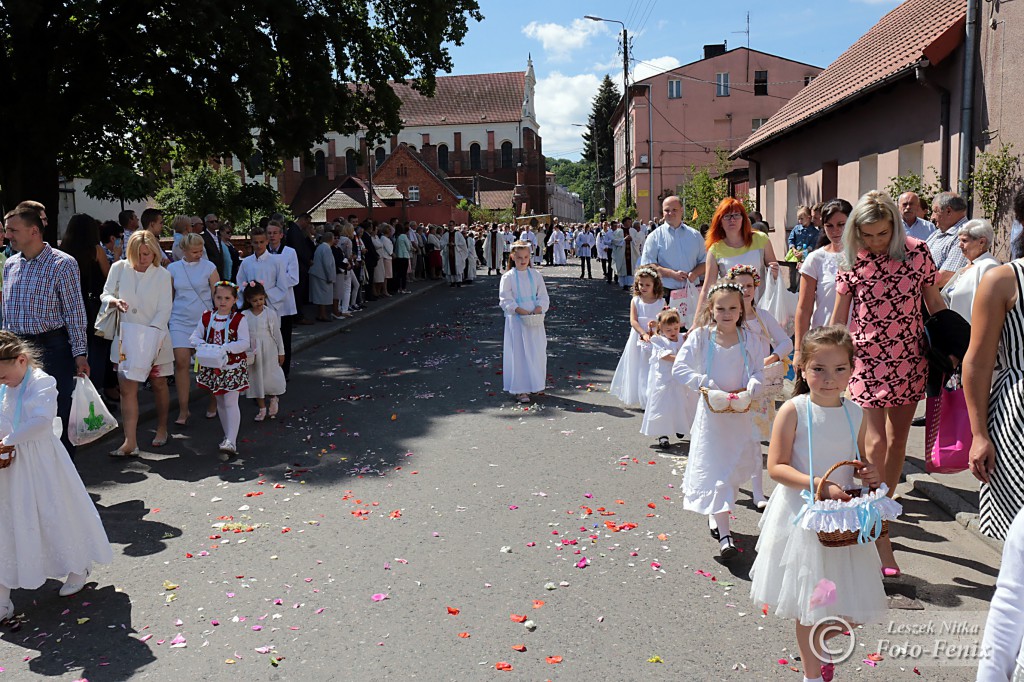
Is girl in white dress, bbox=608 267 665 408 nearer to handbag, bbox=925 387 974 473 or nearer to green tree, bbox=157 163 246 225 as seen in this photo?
handbag, bbox=925 387 974 473

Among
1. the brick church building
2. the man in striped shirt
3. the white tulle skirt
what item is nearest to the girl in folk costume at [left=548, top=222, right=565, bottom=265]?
the man in striped shirt

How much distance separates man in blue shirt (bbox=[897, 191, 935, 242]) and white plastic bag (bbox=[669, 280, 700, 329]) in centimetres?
220

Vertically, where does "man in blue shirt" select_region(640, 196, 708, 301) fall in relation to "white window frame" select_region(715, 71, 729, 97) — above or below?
below

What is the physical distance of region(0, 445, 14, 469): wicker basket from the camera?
462 cm

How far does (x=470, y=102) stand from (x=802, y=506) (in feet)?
331

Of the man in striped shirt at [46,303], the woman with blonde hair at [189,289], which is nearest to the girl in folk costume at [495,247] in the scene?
the woman with blonde hair at [189,289]

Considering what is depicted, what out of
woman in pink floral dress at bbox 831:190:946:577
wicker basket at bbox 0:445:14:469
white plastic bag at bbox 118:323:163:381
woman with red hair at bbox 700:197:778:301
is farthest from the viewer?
white plastic bag at bbox 118:323:163:381

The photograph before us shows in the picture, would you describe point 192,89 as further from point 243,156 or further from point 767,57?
point 767,57

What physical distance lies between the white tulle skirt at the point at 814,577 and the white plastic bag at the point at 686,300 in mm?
5703

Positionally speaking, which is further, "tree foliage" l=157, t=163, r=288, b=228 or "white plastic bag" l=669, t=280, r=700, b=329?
"tree foliage" l=157, t=163, r=288, b=228

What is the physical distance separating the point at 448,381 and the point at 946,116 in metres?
8.83

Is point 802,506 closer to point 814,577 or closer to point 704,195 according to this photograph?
point 814,577

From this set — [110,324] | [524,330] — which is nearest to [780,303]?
[524,330]

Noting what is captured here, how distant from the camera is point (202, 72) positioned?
18.1 metres
